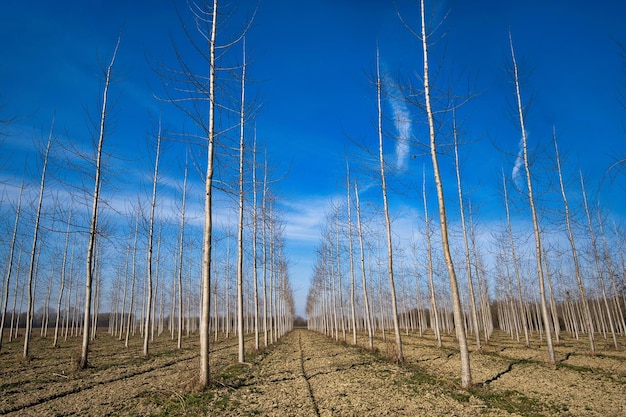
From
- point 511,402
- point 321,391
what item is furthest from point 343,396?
point 511,402

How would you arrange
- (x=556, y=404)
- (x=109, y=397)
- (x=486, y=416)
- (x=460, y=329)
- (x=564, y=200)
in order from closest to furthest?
(x=486, y=416)
(x=556, y=404)
(x=109, y=397)
(x=460, y=329)
(x=564, y=200)

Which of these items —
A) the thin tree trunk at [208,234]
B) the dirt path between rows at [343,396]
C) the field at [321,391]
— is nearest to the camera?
the dirt path between rows at [343,396]

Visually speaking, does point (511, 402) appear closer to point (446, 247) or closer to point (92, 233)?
point (446, 247)

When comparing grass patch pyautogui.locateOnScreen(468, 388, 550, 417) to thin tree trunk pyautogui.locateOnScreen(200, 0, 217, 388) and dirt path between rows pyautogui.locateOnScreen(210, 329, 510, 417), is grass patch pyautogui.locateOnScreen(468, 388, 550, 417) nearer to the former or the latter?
dirt path between rows pyautogui.locateOnScreen(210, 329, 510, 417)

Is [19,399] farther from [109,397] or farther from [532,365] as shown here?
[532,365]

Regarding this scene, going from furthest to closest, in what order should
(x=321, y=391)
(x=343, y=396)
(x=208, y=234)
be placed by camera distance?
(x=208, y=234) → (x=321, y=391) → (x=343, y=396)

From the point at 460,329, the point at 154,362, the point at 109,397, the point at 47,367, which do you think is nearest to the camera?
the point at 109,397

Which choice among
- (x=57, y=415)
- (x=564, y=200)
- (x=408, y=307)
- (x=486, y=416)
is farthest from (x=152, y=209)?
(x=408, y=307)

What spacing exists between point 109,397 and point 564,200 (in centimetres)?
1841

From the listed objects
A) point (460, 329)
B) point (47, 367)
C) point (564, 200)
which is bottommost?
point (47, 367)

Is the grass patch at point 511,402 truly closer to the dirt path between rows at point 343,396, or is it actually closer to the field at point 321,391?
the field at point 321,391

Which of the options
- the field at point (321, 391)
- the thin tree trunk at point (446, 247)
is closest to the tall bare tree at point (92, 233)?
the field at point (321, 391)

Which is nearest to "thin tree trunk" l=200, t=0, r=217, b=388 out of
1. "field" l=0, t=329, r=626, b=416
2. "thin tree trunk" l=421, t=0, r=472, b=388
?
"field" l=0, t=329, r=626, b=416

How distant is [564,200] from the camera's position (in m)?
16.0
